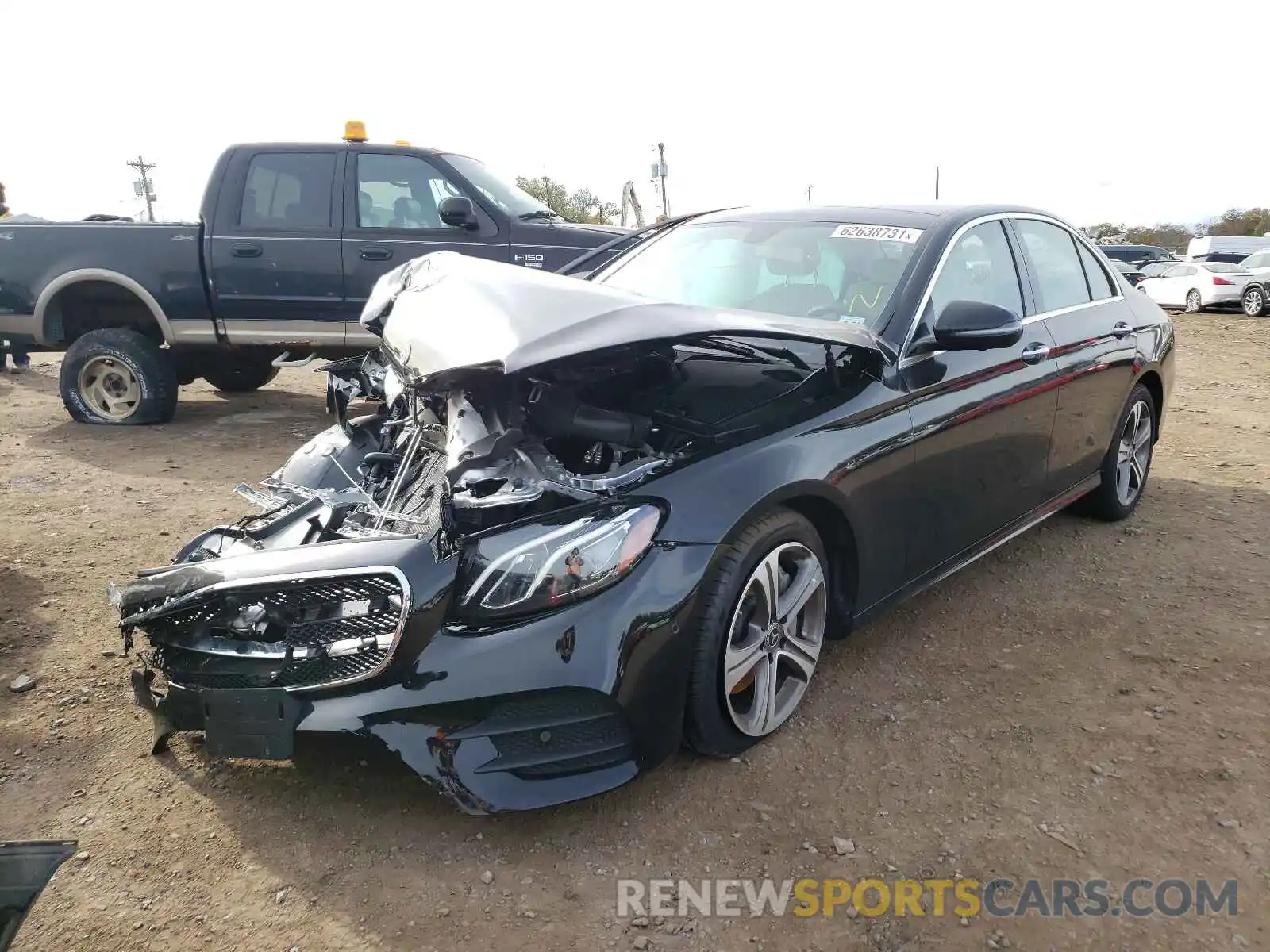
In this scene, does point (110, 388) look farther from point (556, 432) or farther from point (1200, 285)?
point (1200, 285)

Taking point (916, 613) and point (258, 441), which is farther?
point (258, 441)

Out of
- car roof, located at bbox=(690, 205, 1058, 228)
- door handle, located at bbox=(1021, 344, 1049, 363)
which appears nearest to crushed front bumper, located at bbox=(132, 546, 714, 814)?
car roof, located at bbox=(690, 205, 1058, 228)

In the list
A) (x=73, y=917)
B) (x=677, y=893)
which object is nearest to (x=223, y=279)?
(x=73, y=917)

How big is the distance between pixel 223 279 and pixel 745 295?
16.0 ft

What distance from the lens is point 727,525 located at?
7.91ft

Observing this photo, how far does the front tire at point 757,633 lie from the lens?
2.41 metres

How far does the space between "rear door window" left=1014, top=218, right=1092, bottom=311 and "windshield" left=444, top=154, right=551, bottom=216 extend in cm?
400

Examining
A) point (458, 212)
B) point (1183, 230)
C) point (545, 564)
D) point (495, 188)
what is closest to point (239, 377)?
point (495, 188)

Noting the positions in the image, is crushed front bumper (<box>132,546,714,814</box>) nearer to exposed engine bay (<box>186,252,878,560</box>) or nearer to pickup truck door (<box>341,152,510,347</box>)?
exposed engine bay (<box>186,252,878,560</box>)

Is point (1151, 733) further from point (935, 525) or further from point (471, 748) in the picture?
point (471, 748)

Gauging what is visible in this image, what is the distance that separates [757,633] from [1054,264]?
8.64ft

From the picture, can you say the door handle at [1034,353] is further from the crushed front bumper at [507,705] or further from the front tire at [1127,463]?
the crushed front bumper at [507,705]

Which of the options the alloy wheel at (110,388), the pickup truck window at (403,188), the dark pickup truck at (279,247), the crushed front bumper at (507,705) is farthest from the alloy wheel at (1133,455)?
the alloy wheel at (110,388)

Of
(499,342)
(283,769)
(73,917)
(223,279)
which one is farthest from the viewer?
(223,279)
